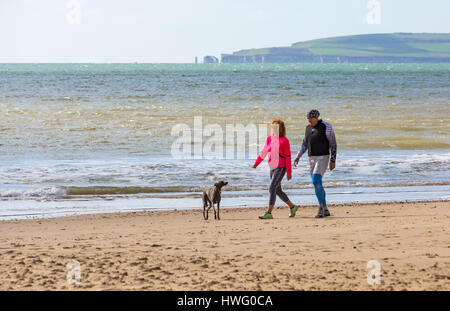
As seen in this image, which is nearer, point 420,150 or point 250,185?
point 250,185

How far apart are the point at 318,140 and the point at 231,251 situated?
2.77 meters

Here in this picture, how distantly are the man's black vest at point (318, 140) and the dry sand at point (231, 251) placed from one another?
97 centimetres

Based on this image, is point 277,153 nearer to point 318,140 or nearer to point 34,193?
point 318,140

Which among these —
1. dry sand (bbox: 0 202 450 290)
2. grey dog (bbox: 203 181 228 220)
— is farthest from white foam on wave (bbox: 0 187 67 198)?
grey dog (bbox: 203 181 228 220)

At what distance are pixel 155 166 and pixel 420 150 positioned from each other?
27.3ft

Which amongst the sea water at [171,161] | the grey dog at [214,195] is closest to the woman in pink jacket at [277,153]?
the grey dog at [214,195]

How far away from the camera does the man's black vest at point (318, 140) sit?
9227mm

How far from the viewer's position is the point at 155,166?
15.7 meters

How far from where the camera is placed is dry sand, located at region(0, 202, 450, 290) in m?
5.76

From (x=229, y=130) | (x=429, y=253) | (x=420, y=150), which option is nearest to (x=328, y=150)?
(x=429, y=253)

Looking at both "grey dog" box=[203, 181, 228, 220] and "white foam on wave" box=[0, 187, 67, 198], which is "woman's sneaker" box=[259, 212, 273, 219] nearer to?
"grey dog" box=[203, 181, 228, 220]

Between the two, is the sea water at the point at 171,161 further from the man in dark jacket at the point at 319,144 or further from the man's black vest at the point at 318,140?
the man's black vest at the point at 318,140

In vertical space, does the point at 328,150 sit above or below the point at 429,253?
above
